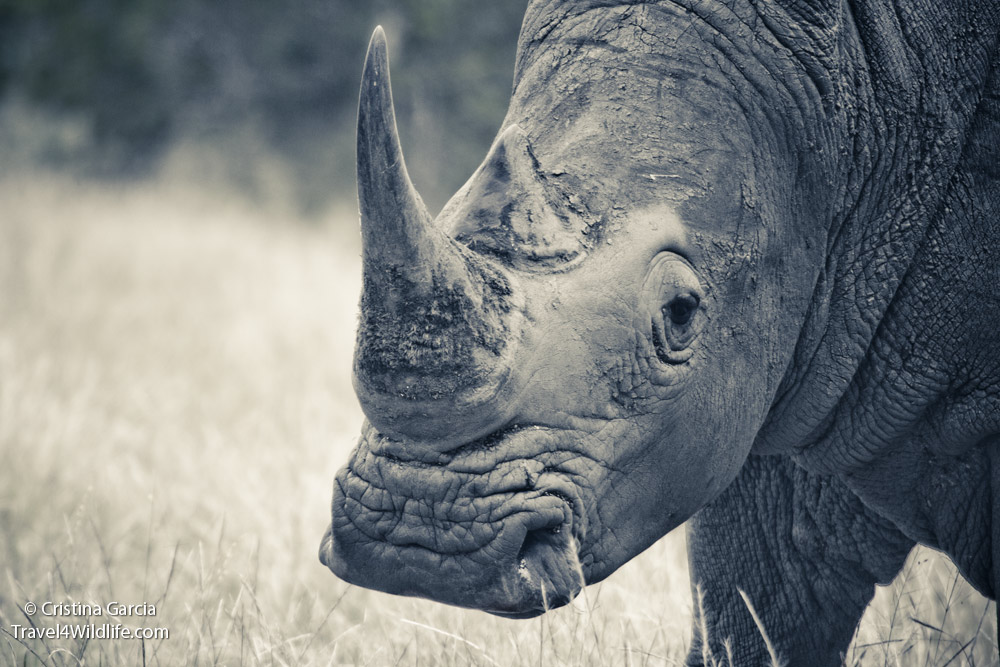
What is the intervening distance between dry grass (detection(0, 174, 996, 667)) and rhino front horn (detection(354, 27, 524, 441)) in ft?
2.63

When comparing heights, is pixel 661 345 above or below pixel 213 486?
below

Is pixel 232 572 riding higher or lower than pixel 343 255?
lower

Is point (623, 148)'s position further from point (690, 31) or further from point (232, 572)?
point (232, 572)

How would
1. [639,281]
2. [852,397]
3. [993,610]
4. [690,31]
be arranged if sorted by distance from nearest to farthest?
[639,281] → [690,31] → [852,397] → [993,610]

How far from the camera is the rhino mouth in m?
1.93

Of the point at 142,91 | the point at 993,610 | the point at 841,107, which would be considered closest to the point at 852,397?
the point at 841,107

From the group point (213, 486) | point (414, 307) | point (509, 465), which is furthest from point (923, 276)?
point (213, 486)

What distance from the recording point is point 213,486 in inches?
196

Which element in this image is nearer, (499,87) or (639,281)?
(639,281)

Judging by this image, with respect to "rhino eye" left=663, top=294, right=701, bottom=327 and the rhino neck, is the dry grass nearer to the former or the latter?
the rhino neck

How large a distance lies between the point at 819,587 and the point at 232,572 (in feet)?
6.85

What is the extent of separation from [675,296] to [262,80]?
15.1m

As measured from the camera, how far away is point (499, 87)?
1529 cm

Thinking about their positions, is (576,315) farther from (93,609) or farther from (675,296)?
(93,609)
